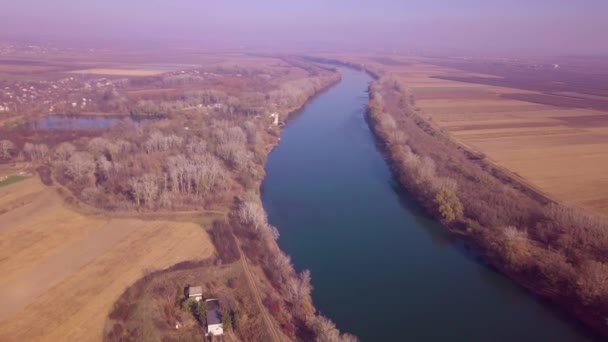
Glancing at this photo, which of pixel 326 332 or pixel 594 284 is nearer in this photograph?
pixel 326 332

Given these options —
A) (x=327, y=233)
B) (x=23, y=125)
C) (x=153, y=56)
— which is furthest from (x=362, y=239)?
(x=153, y=56)

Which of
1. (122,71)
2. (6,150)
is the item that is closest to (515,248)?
(6,150)

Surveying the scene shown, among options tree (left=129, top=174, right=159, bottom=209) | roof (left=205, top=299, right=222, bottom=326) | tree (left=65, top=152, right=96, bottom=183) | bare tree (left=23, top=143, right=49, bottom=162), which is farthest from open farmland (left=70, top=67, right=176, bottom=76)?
roof (left=205, top=299, right=222, bottom=326)

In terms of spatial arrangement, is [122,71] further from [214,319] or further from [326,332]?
[326,332]

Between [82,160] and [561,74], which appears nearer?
[82,160]

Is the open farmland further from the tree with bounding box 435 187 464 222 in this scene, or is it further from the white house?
the tree with bounding box 435 187 464 222

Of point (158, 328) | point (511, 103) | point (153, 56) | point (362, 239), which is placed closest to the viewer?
point (158, 328)

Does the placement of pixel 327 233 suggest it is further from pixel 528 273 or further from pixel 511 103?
pixel 511 103
